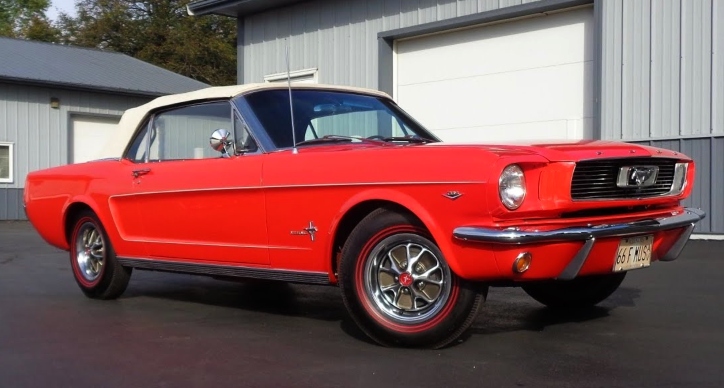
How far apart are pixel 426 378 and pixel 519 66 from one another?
352 inches

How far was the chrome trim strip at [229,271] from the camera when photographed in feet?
17.7

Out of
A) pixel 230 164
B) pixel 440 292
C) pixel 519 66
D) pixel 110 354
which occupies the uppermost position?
pixel 519 66

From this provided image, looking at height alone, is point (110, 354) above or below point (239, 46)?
below

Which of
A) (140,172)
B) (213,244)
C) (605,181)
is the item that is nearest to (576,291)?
(605,181)

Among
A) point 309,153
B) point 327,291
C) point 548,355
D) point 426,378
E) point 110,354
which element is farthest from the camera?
point 327,291

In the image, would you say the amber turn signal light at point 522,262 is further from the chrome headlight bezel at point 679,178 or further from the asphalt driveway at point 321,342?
the chrome headlight bezel at point 679,178

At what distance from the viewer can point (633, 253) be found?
4.98 metres

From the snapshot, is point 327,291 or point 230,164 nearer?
point 230,164

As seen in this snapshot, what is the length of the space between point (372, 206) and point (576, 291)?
1.80m

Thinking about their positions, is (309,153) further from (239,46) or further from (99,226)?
(239,46)

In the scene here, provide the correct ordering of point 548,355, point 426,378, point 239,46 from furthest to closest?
1. point 239,46
2. point 548,355
3. point 426,378

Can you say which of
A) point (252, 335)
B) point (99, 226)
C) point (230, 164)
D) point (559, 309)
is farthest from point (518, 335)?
point (99, 226)

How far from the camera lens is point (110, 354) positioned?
16.5 feet

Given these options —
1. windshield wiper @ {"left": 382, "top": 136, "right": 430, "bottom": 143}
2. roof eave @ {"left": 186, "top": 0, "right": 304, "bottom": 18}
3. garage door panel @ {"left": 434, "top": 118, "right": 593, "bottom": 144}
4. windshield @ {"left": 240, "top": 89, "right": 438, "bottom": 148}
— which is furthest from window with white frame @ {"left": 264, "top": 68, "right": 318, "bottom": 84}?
windshield wiper @ {"left": 382, "top": 136, "right": 430, "bottom": 143}
